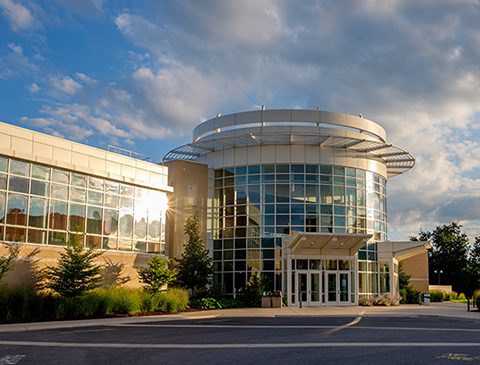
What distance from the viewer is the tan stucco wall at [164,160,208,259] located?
33.5m

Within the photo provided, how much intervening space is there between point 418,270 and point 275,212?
21.5m

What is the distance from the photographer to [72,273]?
71.4 feet

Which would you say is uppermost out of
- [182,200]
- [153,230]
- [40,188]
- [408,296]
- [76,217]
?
[182,200]

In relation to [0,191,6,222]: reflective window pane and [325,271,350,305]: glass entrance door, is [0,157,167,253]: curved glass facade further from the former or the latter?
[325,271,350,305]: glass entrance door

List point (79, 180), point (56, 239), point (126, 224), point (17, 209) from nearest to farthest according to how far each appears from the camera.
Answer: point (17, 209) < point (56, 239) < point (79, 180) < point (126, 224)

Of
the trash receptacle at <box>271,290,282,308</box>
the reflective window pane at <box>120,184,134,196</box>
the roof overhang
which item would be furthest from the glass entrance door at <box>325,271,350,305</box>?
the reflective window pane at <box>120,184,134,196</box>

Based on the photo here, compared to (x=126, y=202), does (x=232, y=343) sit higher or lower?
lower

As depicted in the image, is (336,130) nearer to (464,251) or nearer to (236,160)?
(236,160)

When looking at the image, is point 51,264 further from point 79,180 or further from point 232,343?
point 232,343

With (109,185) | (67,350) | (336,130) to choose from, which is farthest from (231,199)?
(67,350)

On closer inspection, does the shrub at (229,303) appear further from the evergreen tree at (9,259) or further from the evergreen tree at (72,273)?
the evergreen tree at (9,259)

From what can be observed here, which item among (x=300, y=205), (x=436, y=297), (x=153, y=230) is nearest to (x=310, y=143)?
(x=300, y=205)

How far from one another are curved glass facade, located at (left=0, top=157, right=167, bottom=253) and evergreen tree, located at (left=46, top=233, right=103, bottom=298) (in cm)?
81

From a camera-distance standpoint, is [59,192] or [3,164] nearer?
[3,164]
